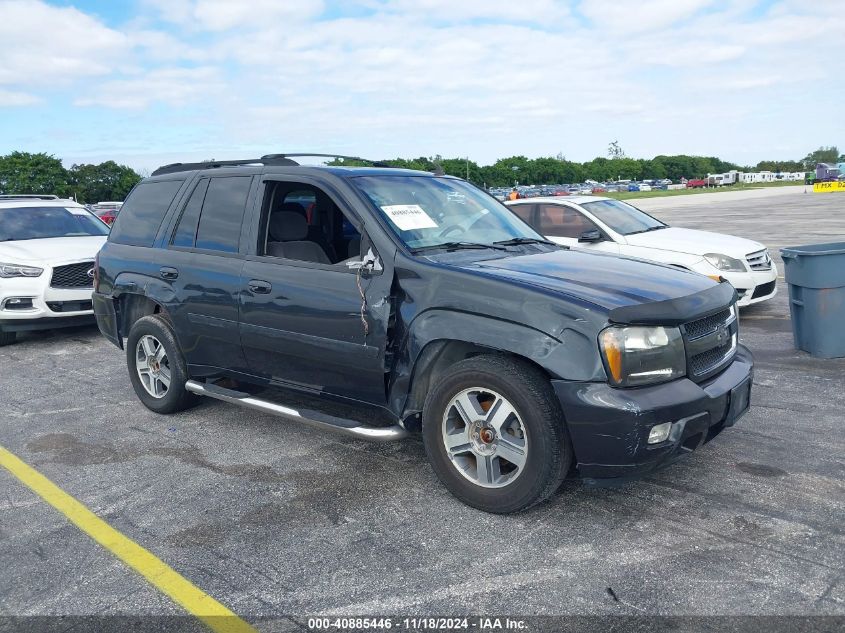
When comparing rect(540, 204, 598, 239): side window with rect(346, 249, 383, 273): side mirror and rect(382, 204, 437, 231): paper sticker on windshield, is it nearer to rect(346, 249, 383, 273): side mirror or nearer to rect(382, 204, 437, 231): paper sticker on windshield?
rect(382, 204, 437, 231): paper sticker on windshield

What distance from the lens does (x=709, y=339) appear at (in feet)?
12.6

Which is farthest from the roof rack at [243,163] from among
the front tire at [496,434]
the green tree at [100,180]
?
the green tree at [100,180]

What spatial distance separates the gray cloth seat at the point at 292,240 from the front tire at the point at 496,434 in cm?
134

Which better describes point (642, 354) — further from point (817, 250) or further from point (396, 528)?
point (817, 250)

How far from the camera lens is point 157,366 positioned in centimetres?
568

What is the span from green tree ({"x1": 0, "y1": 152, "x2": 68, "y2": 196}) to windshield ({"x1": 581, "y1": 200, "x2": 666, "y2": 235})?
84556 mm

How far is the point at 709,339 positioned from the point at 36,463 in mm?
4199

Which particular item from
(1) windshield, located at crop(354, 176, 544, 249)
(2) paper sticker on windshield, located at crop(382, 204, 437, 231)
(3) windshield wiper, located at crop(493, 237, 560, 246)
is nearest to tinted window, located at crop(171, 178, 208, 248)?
(1) windshield, located at crop(354, 176, 544, 249)

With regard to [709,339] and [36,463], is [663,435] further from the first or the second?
[36,463]

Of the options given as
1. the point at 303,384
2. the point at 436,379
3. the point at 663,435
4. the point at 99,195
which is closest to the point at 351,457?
the point at 303,384

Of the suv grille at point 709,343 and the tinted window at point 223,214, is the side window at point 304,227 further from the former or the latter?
the suv grille at point 709,343

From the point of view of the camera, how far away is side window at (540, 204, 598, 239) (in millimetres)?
9180

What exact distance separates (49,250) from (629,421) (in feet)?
26.1

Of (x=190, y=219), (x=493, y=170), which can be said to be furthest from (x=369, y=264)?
(x=493, y=170)
